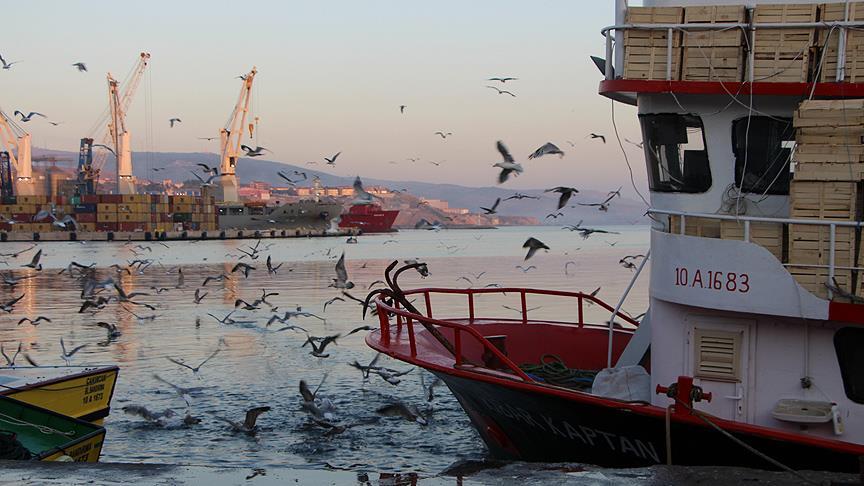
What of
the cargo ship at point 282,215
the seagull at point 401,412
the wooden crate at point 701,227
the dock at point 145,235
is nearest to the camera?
the wooden crate at point 701,227

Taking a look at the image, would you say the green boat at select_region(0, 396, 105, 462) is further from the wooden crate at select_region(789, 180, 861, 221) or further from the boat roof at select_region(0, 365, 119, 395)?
the wooden crate at select_region(789, 180, 861, 221)

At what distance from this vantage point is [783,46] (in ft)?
33.3

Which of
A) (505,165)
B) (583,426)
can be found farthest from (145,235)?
(583,426)

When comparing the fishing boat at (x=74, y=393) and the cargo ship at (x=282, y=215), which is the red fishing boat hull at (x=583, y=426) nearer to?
the fishing boat at (x=74, y=393)

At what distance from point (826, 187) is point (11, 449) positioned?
27.0 ft

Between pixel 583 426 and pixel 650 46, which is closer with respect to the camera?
pixel 650 46

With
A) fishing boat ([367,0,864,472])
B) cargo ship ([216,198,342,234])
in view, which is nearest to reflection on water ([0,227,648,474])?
fishing boat ([367,0,864,472])

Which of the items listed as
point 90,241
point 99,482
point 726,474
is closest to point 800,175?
point 726,474

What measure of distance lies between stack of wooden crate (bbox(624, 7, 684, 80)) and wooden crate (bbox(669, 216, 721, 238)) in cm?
140

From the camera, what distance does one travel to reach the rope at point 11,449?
426 inches

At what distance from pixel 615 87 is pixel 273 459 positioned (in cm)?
734

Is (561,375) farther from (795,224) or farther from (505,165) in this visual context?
(505,165)

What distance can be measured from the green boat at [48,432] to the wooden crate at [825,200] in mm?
7792

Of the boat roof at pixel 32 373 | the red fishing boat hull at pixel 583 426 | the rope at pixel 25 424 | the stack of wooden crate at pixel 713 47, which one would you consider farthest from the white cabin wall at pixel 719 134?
the boat roof at pixel 32 373
